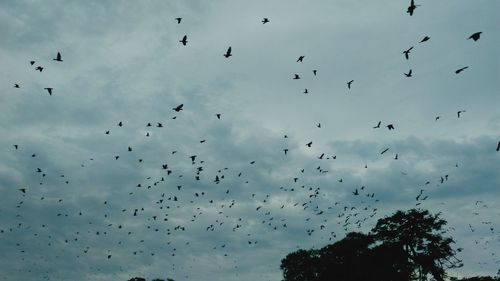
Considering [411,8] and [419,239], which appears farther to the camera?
[419,239]

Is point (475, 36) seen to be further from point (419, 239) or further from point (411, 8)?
point (419, 239)

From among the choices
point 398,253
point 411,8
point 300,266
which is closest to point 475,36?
point 411,8

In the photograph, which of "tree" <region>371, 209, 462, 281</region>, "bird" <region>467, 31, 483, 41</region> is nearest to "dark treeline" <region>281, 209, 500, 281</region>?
"tree" <region>371, 209, 462, 281</region>

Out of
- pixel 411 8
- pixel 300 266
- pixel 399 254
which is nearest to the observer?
pixel 411 8

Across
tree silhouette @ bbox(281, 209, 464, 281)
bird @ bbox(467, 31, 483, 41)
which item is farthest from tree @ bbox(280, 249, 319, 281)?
bird @ bbox(467, 31, 483, 41)

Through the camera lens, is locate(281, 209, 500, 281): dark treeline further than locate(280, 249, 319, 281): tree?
No

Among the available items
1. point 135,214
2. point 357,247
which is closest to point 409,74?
point 135,214

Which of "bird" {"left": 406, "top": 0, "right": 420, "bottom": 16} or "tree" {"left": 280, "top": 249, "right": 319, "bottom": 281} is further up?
"bird" {"left": 406, "top": 0, "right": 420, "bottom": 16}

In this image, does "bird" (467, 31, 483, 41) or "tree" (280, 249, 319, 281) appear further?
"tree" (280, 249, 319, 281)

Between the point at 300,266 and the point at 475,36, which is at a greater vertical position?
the point at 475,36

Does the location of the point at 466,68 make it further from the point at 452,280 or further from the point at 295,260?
the point at 295,260

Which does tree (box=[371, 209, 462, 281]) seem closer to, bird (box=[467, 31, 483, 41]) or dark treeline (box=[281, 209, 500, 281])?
dark treeline (box=[281, 209, 500, 281])

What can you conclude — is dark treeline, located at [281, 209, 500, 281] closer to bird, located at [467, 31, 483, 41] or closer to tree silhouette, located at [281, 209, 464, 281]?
tree silhouette, located at [281, 209, 464, 281]

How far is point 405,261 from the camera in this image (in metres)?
55.3
